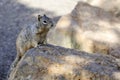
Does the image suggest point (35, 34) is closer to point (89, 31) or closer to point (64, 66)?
point (89, 31)

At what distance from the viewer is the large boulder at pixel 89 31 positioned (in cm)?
471

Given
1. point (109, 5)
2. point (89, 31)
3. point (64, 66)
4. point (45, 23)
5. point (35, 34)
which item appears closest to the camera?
point (64, 66)

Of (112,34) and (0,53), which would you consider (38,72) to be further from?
(0,53)

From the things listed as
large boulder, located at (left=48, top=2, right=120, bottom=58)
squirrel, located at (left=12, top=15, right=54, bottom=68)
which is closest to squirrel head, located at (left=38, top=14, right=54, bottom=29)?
squirrel, located at (left=12, top=15, right=54, bottom=68)

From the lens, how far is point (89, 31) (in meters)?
4.94

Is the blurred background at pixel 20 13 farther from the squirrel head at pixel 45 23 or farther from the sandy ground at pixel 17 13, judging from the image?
the squirrel head at pixel 45 23

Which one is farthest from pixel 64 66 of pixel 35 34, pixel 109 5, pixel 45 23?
pixel 109 5

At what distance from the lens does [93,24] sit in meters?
5.20

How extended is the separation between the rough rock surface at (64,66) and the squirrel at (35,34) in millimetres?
961

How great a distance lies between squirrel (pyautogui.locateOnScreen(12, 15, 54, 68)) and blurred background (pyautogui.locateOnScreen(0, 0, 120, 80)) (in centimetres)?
104

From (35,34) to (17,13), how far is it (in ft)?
13.0

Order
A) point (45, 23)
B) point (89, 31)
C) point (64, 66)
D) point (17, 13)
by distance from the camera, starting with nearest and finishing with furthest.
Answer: point (64, 66), point (45, 23), point (89, 31), point (17, 13)

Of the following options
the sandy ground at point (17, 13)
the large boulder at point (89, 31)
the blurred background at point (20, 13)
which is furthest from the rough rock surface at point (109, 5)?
the sandy ground at point (17, 13)

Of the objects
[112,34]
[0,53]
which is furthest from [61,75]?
[0,53]
